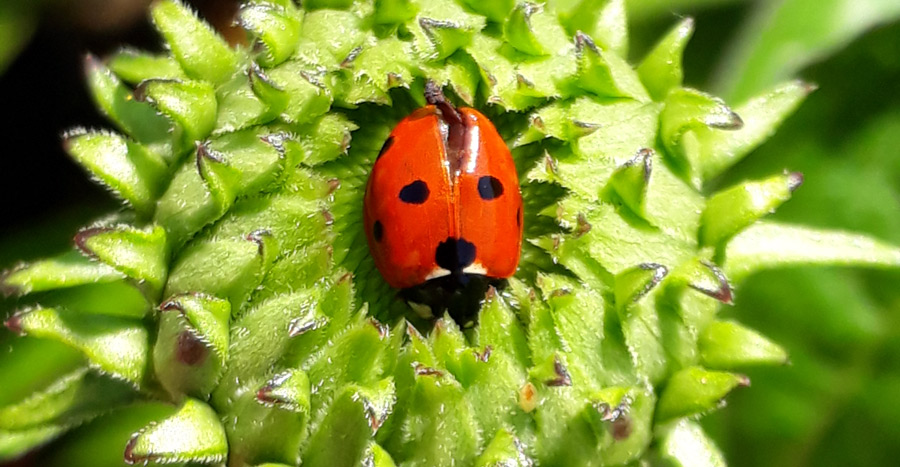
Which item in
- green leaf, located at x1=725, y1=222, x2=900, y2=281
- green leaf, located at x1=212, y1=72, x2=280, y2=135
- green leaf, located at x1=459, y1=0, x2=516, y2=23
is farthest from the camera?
green leaf, located at x1=725, y1=222, x2=900, y2=281

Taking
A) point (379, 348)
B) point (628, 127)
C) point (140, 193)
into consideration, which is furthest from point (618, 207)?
point (140, 193)

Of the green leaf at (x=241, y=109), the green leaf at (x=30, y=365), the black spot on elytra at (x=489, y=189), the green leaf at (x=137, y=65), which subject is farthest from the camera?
the green leaf at (x=30, y=365)

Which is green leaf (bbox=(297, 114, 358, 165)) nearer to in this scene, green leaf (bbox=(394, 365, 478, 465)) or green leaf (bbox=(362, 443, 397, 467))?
green leaf (bbox=(394, 365, 478, 465))

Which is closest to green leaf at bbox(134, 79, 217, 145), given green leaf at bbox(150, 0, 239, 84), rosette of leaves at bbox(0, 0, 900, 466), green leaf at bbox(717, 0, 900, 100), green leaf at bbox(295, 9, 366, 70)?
rosette of leaves at bbox(0, 0, 900, 466)

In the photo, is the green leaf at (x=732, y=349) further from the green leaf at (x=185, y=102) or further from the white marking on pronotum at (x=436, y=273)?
the green leaf at (x=185, y=102)

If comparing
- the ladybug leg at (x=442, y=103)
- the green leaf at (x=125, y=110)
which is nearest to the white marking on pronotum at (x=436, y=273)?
the ladybug leg at (x=442, y=103)

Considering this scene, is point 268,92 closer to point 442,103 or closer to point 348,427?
point 442,103
